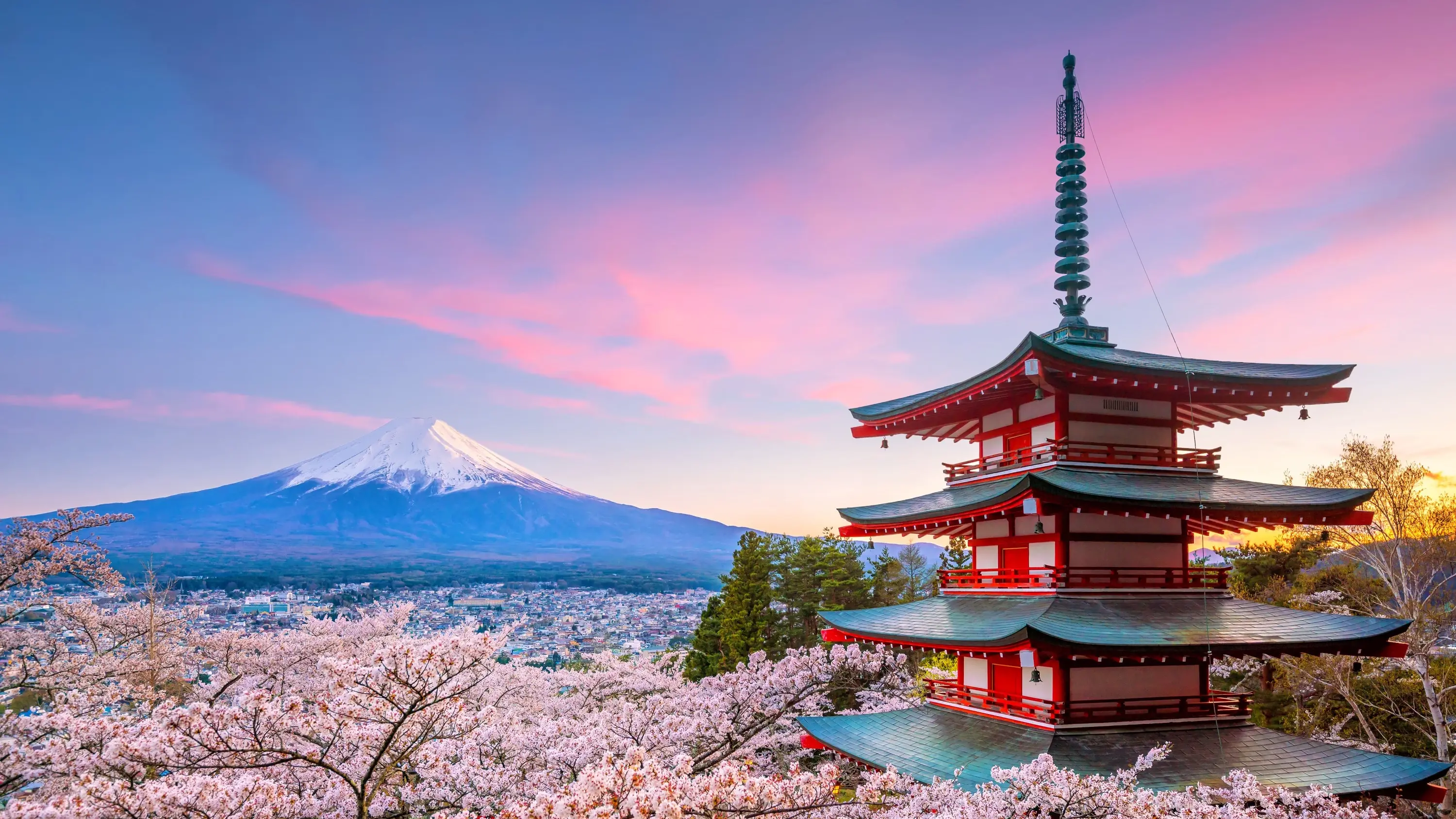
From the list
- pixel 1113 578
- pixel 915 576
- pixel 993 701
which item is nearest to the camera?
pixel 1113 578

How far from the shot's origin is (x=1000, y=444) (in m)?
16.2

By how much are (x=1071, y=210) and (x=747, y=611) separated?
22.2 meters

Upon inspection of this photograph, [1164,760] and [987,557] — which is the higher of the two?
[987,557]

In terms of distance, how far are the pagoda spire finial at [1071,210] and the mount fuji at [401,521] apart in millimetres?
77815

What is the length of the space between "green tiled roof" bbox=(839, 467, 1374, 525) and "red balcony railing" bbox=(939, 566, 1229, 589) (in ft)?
4.52

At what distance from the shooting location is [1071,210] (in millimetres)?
16859

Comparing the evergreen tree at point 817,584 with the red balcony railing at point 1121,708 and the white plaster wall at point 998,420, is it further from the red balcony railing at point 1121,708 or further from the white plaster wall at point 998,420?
the red balcony railing at point 1121,708

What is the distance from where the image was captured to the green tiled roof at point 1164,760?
1164 centimetres

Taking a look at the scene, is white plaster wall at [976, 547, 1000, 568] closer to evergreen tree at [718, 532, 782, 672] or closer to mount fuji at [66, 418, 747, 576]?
evergreen tree at [718, 532, 782, 672]

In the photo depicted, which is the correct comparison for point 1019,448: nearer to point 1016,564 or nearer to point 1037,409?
point 1037,409

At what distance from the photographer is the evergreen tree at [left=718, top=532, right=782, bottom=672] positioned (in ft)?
110

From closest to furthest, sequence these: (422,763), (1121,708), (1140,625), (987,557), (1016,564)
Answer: (422,763) → (1140,625) → (1121,708) → (1016,564) → (987,557)

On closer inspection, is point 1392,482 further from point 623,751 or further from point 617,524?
point 617,524

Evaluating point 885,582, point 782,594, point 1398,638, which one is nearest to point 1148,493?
point 1398,638
